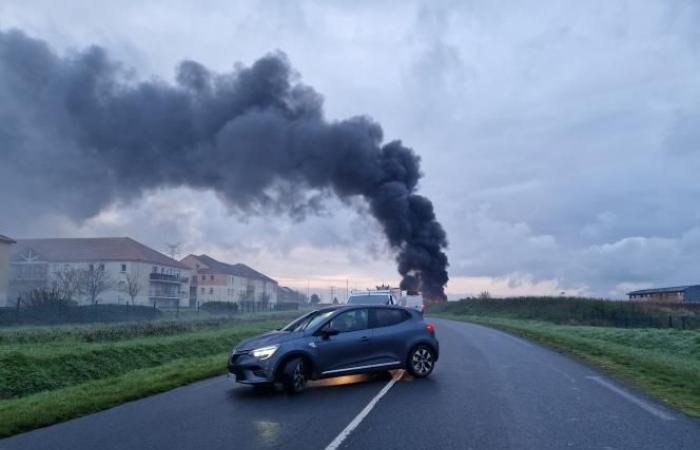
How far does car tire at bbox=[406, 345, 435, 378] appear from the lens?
12.1 metres

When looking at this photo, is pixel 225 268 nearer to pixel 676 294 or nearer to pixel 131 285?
pixel 131 285

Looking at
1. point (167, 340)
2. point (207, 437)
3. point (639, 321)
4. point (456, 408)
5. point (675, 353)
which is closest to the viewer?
point (207, 437)

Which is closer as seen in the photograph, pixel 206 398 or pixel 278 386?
pixel 206 398

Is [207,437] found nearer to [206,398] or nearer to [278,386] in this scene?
[206,398]

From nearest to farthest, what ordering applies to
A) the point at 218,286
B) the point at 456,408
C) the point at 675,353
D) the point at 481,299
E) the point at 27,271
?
the point at 456,408 → the point at 675,353 → the point at 27,271 → the point at 481,299 → the point at 218,286

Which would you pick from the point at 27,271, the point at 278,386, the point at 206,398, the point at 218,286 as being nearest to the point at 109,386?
the point at 206,398

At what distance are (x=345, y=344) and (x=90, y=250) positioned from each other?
57.9 meters

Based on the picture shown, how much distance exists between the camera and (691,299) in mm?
76375

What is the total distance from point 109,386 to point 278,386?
3249mm

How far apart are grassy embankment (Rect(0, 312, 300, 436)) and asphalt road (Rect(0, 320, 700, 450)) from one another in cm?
58

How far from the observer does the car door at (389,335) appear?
11750 mm

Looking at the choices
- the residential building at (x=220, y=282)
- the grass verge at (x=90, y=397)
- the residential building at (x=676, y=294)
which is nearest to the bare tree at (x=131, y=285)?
the residential building at (x=220, y=282)

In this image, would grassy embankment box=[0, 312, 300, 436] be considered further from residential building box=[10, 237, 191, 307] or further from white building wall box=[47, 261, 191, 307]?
white building wall box=[47, 261, 191, 307]

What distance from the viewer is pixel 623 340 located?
26.4m
